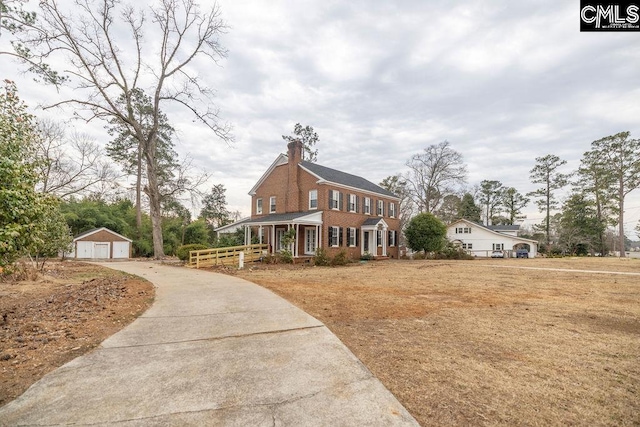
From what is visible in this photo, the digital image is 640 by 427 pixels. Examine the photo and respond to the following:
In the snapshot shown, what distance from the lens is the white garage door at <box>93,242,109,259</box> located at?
28219mm

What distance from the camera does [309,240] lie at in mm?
23125

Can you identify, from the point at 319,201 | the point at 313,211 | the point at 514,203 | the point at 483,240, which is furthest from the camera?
the point at 514,203

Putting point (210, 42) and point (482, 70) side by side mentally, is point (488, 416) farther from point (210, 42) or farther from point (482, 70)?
point (210, 42)

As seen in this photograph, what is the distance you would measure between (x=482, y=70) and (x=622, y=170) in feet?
118

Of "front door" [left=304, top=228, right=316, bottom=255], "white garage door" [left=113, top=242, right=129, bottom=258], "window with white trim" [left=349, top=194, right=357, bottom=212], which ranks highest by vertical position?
"window with white trim" [left=349, top=194, right=357, bottom=212]

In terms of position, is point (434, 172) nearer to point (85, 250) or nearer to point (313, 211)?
point (313, 211)

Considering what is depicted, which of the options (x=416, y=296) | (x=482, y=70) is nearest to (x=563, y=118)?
(x=482, y=70)

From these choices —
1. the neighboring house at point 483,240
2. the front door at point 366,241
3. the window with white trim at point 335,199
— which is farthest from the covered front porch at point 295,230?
the neighboring house at point 483,240

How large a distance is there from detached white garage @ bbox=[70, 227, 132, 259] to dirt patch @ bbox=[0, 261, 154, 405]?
2220cm

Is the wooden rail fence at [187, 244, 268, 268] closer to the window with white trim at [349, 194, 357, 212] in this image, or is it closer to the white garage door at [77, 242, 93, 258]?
the window with white trim at [349, 194, 357, 212]

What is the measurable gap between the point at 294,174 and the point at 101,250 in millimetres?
20920

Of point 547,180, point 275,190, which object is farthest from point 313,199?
point 547,180

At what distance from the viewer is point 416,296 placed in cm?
846

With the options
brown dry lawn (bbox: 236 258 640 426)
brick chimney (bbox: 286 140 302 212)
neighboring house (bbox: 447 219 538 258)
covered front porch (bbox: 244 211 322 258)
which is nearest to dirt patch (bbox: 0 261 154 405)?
brown dry lawn (bbox: 236 258 640 426)
